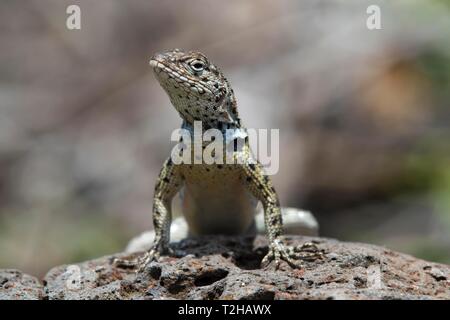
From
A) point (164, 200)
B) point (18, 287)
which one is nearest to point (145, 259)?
point (164, 200)

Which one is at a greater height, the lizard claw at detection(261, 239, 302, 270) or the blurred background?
the blurred background

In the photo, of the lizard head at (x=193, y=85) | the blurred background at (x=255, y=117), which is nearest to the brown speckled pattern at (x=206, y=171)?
the lizard head at (x=193, y=85)

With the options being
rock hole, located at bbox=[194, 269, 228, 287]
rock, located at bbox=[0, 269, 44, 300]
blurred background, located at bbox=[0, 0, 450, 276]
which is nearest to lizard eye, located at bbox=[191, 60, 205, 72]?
rock hole, located at bbox=[194, 269, 228, 287]

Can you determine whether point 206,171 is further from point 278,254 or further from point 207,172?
point 278,254

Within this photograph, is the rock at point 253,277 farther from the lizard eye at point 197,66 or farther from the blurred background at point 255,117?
the blurred background at point 255,117

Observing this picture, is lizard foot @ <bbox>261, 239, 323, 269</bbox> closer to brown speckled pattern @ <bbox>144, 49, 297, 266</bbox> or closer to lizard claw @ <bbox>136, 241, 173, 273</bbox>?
brown speckled pattern @ <bbox>144, 49, 297, 266</bbox>
